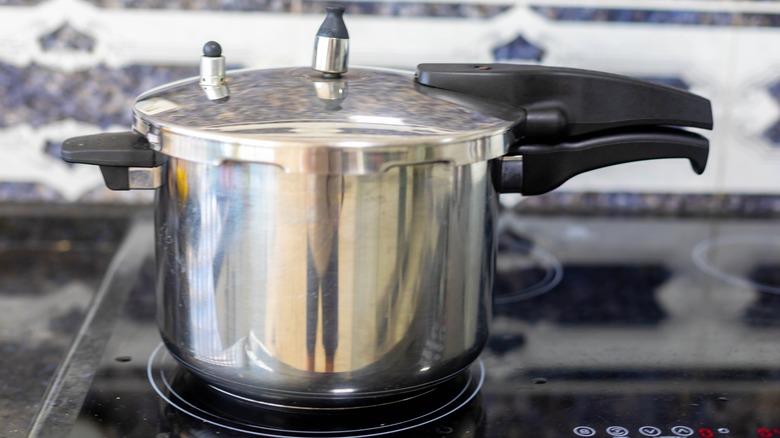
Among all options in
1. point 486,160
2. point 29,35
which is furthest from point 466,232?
point 29,35

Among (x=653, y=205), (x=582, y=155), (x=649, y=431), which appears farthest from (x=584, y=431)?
(x=653, y=205)

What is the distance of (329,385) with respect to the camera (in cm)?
51

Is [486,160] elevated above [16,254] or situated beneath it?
elevated above

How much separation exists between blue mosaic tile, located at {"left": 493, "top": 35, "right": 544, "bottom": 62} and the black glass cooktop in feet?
0.61

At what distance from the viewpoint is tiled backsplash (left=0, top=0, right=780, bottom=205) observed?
34.5 inches

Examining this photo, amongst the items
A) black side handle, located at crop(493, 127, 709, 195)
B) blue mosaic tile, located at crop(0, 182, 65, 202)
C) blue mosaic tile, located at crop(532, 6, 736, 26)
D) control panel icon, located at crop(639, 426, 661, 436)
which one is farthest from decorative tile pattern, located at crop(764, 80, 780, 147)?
blue mosaic tile, located at crop(0, 182, 65, 202)

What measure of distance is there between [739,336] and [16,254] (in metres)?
0.66

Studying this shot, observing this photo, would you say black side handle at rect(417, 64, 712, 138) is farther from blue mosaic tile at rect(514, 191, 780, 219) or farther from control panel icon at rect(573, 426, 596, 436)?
blue mosaic tile at rect(514, 191, 780, 219)

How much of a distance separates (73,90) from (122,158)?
16.6 inches

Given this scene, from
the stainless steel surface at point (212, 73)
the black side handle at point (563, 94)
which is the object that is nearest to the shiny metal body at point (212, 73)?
the stainless steel surface at point (212, 73)

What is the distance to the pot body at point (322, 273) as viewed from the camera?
0.48m

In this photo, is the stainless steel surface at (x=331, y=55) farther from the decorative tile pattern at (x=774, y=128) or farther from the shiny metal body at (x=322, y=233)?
the decorative tile pattern at (x=774, y=128)

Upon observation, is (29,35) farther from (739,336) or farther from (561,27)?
(739,336)

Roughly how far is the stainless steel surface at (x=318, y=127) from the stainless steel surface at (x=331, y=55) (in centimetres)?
1
